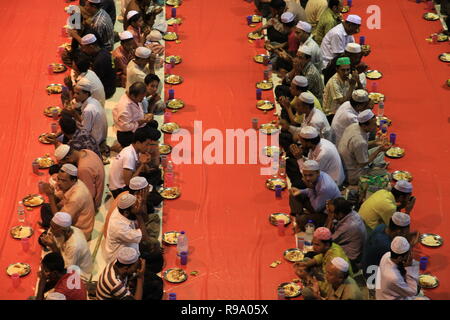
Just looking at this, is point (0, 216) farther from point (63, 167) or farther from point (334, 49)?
point (334, 49)

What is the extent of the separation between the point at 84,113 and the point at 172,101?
1.74m

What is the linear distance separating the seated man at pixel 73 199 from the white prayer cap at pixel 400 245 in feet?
11.0

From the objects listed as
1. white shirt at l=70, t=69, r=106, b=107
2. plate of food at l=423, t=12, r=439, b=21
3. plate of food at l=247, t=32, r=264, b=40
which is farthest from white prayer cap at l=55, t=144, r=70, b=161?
plate of food at l=423, t=12, r=439, b=21

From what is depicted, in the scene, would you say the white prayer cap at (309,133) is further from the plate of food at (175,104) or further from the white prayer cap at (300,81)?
the plate of food at (175,104)

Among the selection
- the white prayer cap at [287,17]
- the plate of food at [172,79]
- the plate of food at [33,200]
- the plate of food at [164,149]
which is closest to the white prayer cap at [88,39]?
the plate of food at [172,79]

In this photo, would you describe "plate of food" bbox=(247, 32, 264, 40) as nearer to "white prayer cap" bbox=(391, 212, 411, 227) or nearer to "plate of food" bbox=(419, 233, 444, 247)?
"plate of food" bbox=(419, 233, 444, 247)

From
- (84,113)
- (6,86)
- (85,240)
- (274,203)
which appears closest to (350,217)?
(274,203)

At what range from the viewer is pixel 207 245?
37.6ft

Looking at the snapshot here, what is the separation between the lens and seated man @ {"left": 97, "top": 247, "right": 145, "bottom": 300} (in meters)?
9.86

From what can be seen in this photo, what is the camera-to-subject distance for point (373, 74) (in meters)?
14.5

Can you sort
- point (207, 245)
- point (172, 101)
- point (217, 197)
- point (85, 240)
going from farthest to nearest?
point (172, 101) < point (217, 197) < point (207, 245) < point (85, 240)

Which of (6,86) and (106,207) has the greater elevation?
(6,86)

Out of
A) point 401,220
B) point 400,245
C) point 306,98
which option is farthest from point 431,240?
point 306,98

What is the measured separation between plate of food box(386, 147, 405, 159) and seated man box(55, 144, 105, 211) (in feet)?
11.9
